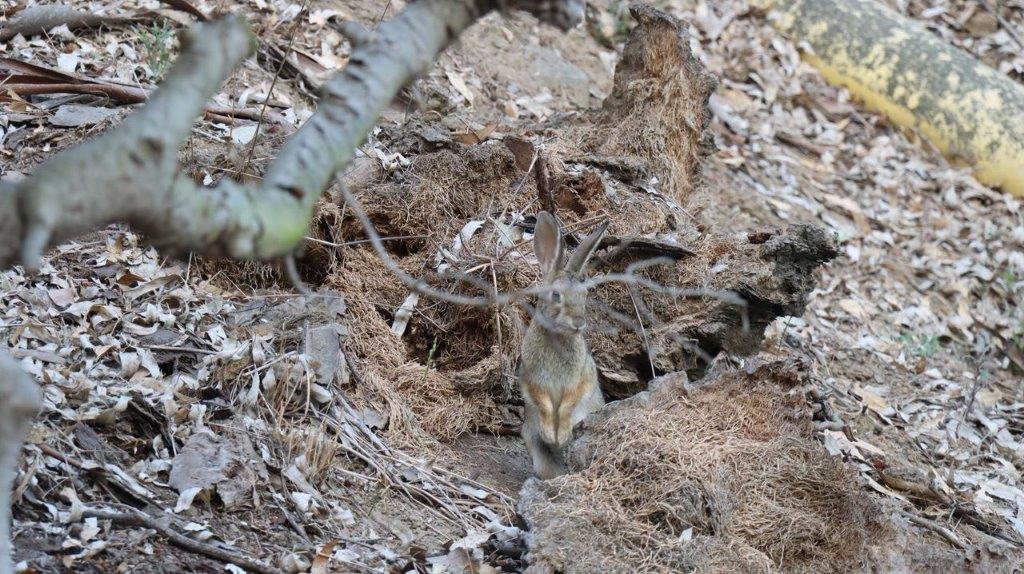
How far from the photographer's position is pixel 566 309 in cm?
599

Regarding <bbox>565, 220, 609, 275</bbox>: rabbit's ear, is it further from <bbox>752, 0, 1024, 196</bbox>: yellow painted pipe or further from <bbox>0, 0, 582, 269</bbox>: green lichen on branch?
<bbox>752, 0, 1024, 196</bbox>: yellow painted pipe

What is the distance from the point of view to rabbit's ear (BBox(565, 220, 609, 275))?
5.86 meters

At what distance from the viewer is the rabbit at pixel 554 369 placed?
19.8ft

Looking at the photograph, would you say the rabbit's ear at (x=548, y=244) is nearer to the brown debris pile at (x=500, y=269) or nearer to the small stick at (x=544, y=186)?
the brown debris pile at (x=500, y=269)

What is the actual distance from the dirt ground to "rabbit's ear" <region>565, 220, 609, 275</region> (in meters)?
0.67

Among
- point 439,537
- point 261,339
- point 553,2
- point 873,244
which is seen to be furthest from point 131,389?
point 873,244

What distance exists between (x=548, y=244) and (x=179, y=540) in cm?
282

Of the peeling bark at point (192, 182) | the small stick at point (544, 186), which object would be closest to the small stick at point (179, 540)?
the peeling bark at point (192, 182)

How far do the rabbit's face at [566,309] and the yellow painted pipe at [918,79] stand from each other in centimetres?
745

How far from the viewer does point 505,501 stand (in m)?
5.60

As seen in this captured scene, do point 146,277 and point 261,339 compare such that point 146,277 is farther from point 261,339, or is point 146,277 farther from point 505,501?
point 505,501

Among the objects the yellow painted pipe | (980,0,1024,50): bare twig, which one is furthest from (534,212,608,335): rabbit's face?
(980,0,1024,50): bare twig

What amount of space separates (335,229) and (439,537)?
229 centimetres

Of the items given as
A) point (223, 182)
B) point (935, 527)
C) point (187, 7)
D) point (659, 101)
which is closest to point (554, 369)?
point (935, 527)
